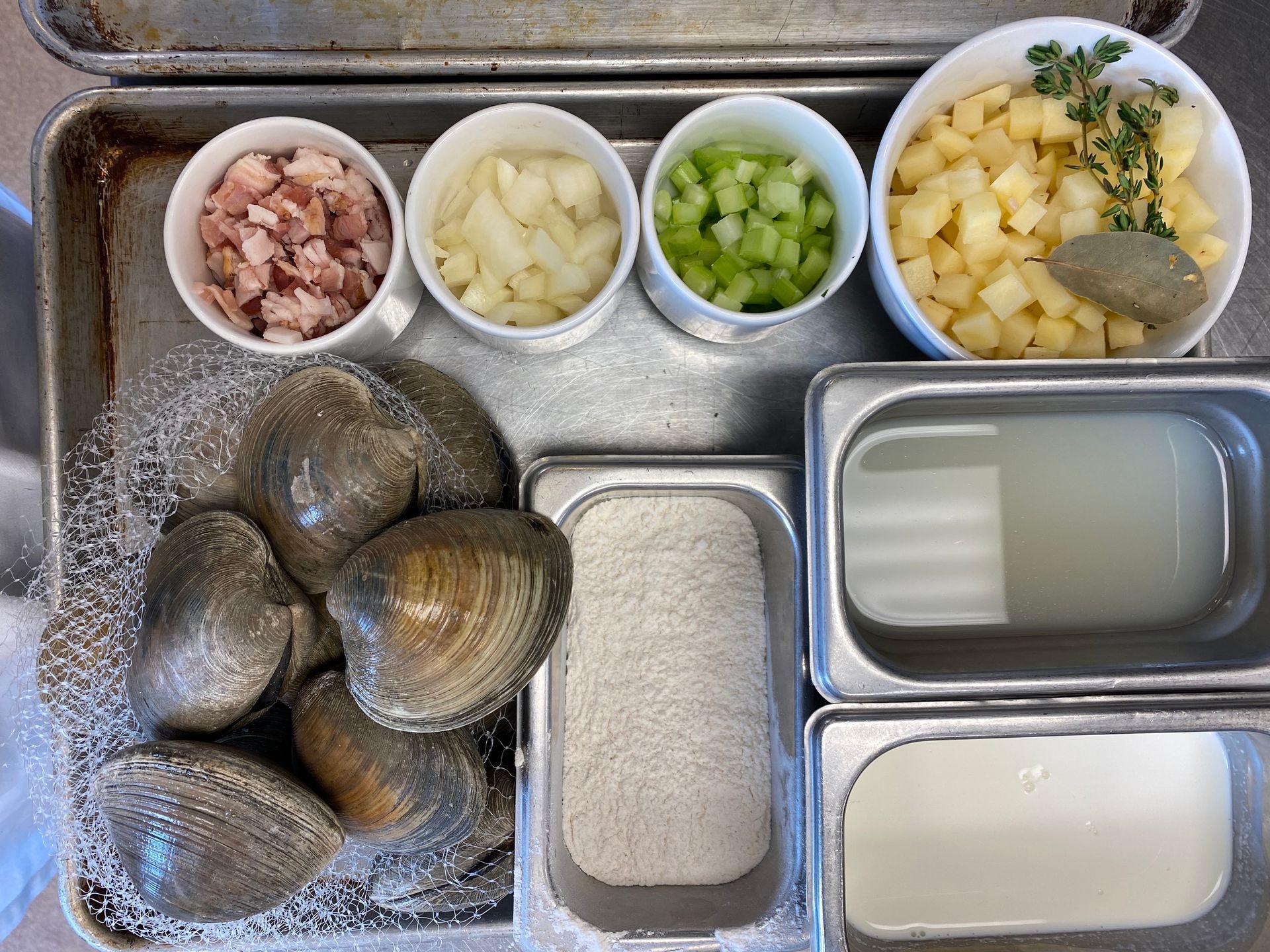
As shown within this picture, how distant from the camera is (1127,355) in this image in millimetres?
1013

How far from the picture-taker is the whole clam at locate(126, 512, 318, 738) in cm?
86

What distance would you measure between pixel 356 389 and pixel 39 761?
2.15ft

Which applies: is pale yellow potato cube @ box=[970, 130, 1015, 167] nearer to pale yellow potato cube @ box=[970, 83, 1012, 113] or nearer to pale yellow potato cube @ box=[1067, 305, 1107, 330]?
pale yellow potato cube @ box=[970, 83, 1012, 113]

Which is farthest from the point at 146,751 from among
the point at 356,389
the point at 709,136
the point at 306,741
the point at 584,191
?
the point at 709,136

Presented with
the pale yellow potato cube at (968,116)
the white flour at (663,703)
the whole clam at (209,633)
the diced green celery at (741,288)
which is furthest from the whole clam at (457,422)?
the pale yellow potato cube at (968,116)

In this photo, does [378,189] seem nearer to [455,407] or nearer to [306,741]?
[455,407]

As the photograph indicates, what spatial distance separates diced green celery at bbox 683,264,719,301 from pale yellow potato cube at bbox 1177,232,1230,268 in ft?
1.79

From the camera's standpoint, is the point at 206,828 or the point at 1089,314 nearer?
the point at 206,828

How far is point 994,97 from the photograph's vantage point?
1006 mm

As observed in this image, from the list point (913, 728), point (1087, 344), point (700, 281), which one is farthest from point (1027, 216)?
point (913, 728)

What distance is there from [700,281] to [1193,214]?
0.59 m

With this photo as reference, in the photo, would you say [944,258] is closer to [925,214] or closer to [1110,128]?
[925,214]

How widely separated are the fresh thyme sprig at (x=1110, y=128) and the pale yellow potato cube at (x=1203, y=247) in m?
0.05

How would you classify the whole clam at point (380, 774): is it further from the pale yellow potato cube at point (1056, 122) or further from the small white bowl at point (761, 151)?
the pale yellow potato cube at point (1056, 122)
